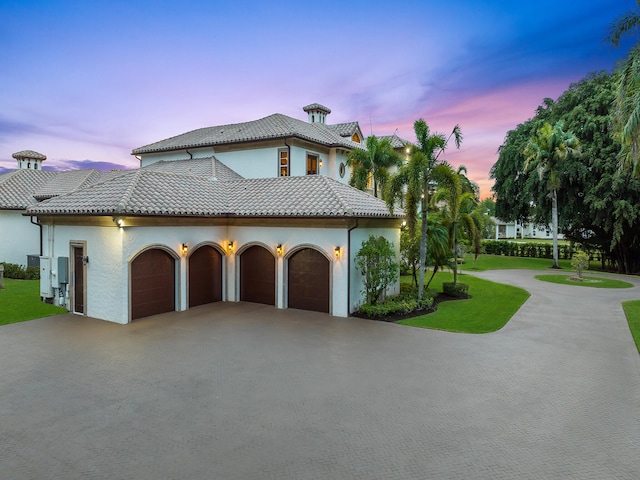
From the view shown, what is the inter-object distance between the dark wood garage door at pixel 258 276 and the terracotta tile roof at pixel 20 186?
18203mm

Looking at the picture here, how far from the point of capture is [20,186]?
28875 mm

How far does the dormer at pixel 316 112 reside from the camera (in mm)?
32500

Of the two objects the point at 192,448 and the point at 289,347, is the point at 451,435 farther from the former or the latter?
the point at 289,347

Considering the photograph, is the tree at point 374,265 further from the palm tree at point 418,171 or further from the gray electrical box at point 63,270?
the gray electrical box at point 63,270

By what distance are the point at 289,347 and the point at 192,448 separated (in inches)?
221

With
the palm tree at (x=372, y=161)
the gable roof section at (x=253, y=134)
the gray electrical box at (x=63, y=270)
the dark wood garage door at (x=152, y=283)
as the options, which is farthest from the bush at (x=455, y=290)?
the gray electrical box at (x=63, y=270)

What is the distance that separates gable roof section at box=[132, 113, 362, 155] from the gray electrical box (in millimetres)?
12337

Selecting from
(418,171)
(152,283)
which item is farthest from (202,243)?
(418,171)

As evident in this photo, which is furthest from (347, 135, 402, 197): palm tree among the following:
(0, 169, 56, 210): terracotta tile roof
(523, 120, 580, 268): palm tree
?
(0, 169, 56, 210): terracotta tile roof

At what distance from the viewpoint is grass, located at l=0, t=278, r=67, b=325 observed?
15203 millimetres

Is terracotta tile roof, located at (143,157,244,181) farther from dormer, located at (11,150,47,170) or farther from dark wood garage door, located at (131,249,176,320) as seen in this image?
dormer, located at (11,150,47,170)

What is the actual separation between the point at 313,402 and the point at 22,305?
50.3 ft

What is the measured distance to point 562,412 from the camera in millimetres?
7965

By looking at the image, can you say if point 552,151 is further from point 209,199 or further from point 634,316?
point 209,199
